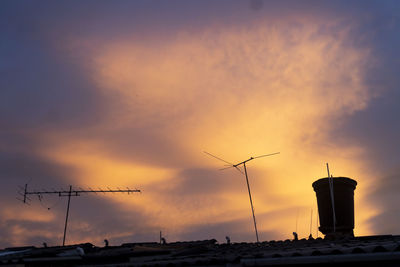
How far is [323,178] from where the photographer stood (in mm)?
21125

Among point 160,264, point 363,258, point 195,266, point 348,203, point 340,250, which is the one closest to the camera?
point 363,258

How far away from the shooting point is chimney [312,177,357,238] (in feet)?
67.2

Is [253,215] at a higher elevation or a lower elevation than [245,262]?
higher

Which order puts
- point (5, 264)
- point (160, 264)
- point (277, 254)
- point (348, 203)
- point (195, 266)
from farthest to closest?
point (348, 203)
point (5, 264)
point (160, 264)
point (195, 266)
point (277, 254)

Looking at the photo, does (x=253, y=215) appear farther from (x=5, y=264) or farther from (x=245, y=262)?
(x=245, y=262)

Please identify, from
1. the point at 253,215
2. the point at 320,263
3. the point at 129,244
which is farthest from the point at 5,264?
the point at 320,263

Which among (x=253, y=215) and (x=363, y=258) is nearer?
(x=363, y=258)

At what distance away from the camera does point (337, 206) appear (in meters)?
20.6

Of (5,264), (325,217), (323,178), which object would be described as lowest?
(5,264)

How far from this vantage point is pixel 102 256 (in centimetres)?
1619

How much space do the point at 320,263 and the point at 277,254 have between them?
2.79 ft

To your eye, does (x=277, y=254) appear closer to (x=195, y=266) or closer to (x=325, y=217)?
(x=195, y=266)

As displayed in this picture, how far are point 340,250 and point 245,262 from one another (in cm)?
190

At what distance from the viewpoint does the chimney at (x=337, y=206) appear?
67.2ft
